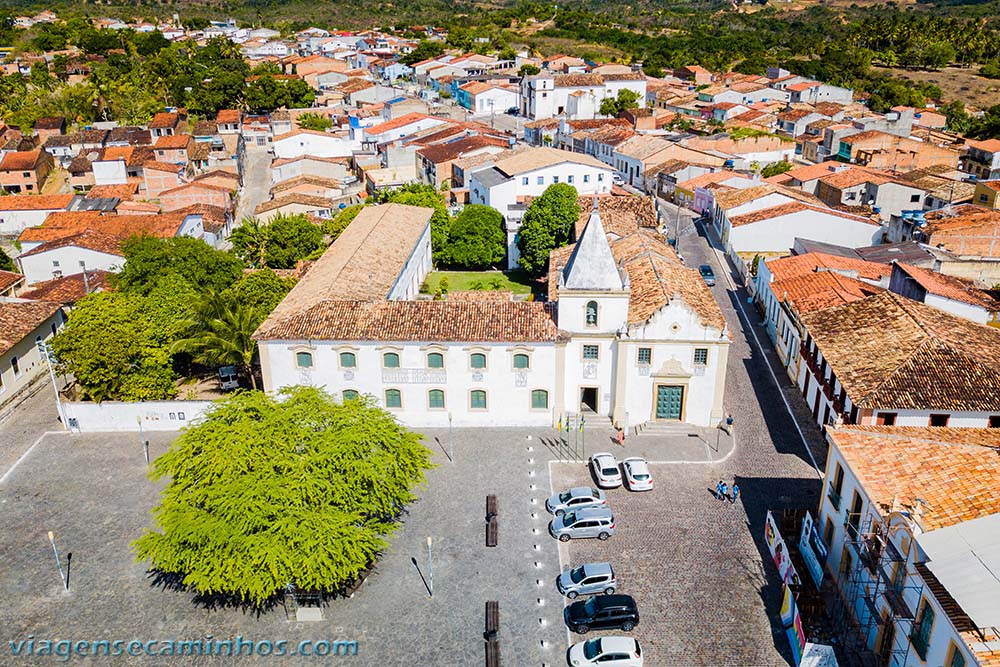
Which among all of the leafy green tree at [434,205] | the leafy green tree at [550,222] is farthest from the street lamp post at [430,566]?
the leafy green tree at [434,205]

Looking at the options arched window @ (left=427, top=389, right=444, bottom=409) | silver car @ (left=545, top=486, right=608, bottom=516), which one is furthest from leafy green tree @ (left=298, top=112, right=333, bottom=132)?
silver car @ (left=545, top=486, right=608, bottom=516)

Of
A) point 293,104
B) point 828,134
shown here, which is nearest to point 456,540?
point 828,134

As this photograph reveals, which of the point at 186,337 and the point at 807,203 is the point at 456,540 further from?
the point at 807,203

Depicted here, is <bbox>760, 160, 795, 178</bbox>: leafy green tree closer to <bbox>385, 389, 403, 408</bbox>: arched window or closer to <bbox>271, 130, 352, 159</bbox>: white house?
<bbox>271, 130, 352, 159</bbox>: white house

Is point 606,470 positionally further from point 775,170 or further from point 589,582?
point 775,170

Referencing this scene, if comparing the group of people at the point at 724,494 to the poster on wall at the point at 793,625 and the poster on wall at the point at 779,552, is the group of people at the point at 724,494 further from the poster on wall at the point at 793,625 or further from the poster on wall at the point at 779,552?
the poster on wall at the point at 793,625
